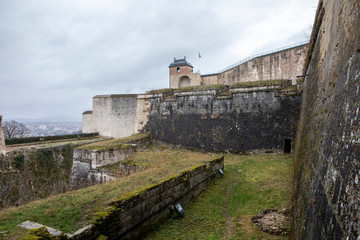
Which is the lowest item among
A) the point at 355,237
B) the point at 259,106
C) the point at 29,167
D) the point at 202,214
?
the point at 29,167

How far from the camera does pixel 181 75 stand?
3030cm

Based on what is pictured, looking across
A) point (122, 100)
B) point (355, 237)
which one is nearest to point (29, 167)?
point (122, 100)

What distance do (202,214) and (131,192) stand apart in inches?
90.6

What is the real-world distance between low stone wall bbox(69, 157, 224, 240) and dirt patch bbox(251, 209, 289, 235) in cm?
217

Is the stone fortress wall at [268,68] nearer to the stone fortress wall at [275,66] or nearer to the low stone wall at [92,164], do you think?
the stone fortress wall at [275,66]

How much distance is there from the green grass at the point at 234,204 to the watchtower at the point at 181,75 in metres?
21.4

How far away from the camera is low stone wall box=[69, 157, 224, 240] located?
3842mm

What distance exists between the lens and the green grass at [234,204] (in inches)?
191

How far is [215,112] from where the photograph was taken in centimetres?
1423

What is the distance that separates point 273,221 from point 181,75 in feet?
88.6

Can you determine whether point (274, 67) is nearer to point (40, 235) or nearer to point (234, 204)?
point (234, 204)

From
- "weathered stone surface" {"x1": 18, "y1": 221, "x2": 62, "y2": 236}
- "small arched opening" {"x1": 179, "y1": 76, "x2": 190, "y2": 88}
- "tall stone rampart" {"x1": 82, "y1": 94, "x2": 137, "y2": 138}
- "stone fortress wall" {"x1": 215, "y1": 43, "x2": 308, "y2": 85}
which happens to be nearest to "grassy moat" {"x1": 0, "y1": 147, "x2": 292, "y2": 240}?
"weathered stone surface" {"x1": 18, "y1": 221, "x2": 62, "y2": 236}

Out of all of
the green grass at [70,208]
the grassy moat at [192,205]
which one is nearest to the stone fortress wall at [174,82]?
the grassy moat at [192,205]

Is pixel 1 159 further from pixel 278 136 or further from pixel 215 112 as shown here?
pixel 278 136
